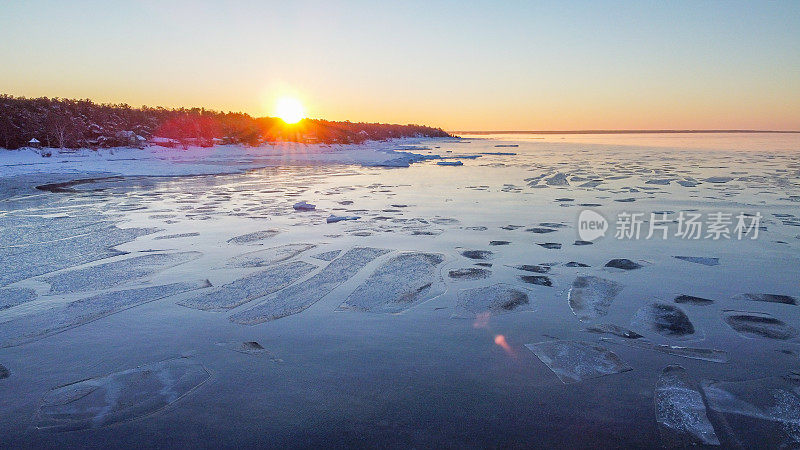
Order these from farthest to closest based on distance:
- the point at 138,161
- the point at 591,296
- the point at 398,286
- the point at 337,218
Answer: the point at 138,161
the point at 337,218
the point at 398,286
the point at 591,296

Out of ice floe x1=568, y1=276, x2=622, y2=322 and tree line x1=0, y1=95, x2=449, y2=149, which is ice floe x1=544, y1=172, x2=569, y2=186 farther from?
tree line x1=0, y1=95, x2=449, y2=149

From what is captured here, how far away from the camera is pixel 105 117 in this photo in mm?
25859

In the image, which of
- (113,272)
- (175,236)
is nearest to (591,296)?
(113,272)

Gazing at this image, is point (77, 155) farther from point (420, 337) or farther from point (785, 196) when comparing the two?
point (785, 196)

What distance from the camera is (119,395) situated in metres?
2.21

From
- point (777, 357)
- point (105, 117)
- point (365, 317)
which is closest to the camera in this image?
point (777, 357)

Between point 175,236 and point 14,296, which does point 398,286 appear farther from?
point 175,236

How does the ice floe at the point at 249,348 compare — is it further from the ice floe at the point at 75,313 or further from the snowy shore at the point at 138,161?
the snowy shore at the point at 138,161

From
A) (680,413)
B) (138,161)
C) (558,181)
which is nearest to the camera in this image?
(680,413)

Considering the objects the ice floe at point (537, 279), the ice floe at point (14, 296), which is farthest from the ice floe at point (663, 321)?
the ice floe at point (14, 296)

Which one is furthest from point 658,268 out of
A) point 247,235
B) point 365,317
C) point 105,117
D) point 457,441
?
point 105,117

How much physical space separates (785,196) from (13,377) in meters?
11.3

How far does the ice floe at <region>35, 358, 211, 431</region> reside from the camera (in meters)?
2.02
